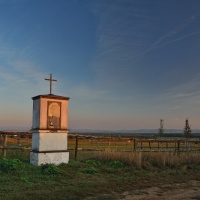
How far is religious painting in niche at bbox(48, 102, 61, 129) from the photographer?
1145 centimetres

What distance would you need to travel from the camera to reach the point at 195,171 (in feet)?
37.7

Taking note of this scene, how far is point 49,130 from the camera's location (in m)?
11.3

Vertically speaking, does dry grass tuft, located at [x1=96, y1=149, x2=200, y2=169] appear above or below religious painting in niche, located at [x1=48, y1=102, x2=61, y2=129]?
below

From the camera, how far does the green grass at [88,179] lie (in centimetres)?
718

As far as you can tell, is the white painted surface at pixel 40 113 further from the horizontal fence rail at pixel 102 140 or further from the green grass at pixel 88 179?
the horizontal fence rail at pixel 102 140

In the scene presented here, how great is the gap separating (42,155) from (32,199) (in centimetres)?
443

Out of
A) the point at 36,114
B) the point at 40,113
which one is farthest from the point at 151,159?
the point at 36,114

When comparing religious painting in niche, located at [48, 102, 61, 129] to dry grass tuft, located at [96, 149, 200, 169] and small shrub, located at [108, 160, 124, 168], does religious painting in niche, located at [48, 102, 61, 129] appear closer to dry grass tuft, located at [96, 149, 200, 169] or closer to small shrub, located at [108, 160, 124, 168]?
small shrub, located at [108, 160, 124, 168]

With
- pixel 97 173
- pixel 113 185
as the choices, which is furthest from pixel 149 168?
pixel 113 185

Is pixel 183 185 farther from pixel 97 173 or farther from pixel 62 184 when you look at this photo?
pixel 62 184

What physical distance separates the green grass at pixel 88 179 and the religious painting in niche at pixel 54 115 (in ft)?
5.50

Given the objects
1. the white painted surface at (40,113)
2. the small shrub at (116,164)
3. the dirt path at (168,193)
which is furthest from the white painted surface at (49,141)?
the dirt path at (168,193)

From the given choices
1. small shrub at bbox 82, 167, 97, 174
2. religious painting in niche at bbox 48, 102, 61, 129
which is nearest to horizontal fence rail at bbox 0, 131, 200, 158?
religious painting in niche at bbox 48, 102, 61, 129

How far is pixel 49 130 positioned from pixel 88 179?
3.09 metres
